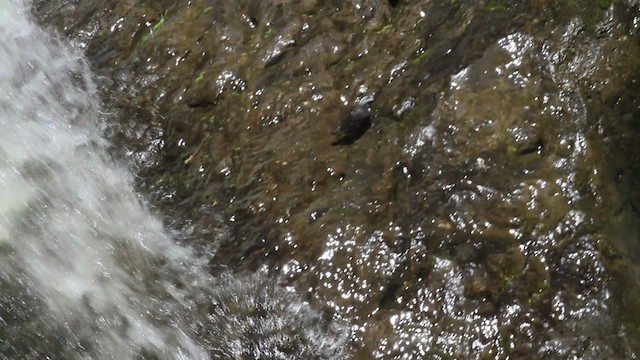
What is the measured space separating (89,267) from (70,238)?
236 millimetres

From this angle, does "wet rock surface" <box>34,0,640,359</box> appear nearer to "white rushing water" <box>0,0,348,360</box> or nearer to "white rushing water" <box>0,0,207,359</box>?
"white rushing water" <box>0,0,348,360</box>

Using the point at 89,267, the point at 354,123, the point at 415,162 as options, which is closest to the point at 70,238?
the point at 89,267

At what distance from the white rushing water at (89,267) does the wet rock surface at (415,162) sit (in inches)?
2.6

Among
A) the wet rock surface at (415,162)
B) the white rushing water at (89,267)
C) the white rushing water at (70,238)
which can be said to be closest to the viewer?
the wet rock surface at (415,162)

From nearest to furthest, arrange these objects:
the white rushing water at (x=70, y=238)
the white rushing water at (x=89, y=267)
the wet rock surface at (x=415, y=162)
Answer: the wet rock surface at (x=415, y=162), the white rushing water at (x=89, y=267), the white rushing water at (x=70, y=238)

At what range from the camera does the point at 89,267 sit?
3471 mm

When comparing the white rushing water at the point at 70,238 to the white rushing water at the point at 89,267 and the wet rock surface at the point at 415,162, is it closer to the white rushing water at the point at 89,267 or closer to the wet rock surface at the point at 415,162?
the white rushing water at the point at 89,267

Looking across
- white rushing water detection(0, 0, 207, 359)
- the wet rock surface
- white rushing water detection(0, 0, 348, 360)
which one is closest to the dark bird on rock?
the wet rock surface

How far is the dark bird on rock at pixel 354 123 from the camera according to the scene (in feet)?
10.7

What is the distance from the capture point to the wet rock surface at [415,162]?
2.68 metres

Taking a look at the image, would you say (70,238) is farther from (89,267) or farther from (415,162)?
(415,162)

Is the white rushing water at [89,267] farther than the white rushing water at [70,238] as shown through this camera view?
No

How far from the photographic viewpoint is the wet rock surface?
2676 mm

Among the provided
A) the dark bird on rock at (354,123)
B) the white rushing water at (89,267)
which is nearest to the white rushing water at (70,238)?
the white rushing water at (89,267)
